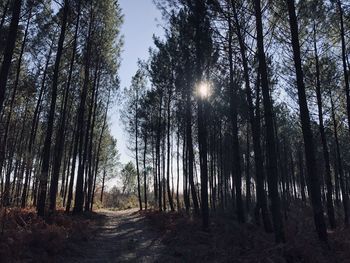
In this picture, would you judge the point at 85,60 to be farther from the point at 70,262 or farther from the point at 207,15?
the point at 70,262

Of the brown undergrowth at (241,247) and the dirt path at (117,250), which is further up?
the brown undergrowth at (241,247)

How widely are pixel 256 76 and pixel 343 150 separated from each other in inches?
1008

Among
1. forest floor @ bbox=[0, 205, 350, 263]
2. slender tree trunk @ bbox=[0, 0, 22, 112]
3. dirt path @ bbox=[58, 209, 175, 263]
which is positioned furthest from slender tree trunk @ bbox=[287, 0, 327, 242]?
slender tree trunk @ bbox=[0, 0, 22, 112]

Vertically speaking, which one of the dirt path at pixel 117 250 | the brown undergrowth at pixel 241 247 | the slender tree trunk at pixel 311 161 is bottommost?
the dirt path at pixel 117 250

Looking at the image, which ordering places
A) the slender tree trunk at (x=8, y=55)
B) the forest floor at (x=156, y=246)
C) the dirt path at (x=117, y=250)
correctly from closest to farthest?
the forest floor at (x=156, y=246) < the slender tree trunk at (x=8, y=55) < the dirt path at (x=117, y=250)

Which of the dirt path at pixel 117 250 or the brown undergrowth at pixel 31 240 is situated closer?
the brown undergrowth at pixel 31 240

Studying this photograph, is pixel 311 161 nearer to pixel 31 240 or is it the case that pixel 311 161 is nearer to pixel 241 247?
pixel 241 247

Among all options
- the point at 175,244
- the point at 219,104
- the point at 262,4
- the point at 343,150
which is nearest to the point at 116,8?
the point at 219,104

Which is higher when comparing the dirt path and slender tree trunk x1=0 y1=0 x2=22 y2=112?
slender tree trunk x1=0 y1=0 x2=22 y2=112

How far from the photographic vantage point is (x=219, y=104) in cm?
2186

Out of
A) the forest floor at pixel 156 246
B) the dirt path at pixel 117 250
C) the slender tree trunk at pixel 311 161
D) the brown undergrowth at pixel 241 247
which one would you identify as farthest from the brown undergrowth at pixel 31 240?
the slender tree trunk at pixel 311 161

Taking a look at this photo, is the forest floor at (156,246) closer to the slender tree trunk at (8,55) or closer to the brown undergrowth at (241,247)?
the brown undergrowth at (241,247)

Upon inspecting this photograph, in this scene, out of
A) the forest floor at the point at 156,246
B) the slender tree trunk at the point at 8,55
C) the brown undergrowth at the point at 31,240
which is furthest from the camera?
the slender tree trunk at the point at 8,55

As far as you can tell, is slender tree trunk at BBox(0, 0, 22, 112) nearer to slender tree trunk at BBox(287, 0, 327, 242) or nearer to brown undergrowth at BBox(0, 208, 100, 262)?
brown undergrowth at BBox(0, 208, 100, 262)
